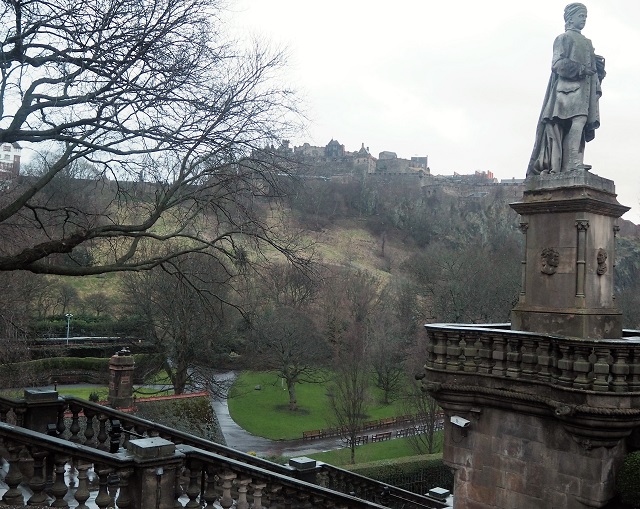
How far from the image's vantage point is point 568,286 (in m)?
10.1

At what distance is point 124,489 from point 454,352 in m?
6.19

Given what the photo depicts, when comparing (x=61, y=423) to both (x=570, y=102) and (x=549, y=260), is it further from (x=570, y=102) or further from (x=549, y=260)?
(x=570, y=102)

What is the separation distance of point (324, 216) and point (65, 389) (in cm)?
6137

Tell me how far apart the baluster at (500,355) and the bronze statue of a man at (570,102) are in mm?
3190

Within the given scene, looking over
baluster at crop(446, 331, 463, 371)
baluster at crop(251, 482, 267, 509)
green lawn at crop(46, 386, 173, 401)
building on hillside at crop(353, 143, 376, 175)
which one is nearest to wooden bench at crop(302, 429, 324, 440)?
green lawn at crop(46, 386, 173, 401)

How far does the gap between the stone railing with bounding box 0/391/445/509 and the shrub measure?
3749 mm

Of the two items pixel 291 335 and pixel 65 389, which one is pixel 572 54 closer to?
pixel 291 335

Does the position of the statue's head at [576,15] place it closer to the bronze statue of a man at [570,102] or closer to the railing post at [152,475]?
the bronze statue of a man at [570,102]

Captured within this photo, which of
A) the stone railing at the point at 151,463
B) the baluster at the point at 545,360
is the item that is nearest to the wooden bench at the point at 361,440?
the stone railing at the point at 151,463

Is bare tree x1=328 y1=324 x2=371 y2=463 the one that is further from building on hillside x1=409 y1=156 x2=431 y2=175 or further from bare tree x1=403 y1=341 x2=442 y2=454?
building on hillside x1=409 y1=156 x2=431 y2=175

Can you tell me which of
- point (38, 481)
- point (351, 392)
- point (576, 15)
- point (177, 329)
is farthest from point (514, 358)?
point (177, 329)

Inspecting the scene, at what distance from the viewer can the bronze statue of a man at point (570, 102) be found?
10781 mm

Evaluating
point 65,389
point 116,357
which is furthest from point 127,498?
point 65,389

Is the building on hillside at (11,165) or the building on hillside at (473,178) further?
the building on hillside at (473,178)
